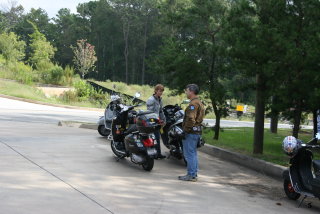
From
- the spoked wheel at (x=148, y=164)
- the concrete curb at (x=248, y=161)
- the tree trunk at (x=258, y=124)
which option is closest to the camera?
the spoked wheel at (x=148, y=164)

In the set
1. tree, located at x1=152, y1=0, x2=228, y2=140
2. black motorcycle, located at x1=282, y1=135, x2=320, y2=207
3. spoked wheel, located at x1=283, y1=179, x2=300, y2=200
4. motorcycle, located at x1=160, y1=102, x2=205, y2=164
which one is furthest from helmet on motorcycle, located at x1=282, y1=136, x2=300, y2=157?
tree, located at x1=152, y1=0, x2=228, y2=140

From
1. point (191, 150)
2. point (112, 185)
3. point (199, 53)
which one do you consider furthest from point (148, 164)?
point (199, 53)

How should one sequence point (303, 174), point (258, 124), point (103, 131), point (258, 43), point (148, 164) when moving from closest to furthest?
1. point (303, 174)
2. point (148, 164)
3. point (258, 43)
4. point (258, 124)
5. point (103, 131)

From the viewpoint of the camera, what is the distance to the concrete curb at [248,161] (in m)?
8.82

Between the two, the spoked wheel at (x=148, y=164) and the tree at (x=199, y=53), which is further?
the tree at (x=199, y=53)

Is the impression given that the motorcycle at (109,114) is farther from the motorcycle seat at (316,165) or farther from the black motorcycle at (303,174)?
the motorcycle seat at (316,165)

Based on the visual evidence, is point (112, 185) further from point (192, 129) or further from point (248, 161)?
point (248, 161)

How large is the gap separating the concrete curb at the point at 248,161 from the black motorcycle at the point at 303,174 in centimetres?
168

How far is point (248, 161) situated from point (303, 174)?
3.04m

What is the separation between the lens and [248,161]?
9758mm

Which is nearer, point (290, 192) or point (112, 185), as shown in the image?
point (112, 185)

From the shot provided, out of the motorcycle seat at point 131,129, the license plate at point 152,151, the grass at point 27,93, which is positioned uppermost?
the grass at point 27,93

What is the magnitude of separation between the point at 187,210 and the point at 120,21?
76338mm

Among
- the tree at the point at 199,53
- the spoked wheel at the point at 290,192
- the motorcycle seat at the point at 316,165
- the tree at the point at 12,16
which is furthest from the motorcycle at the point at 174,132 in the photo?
the tree at the point at 12,16
